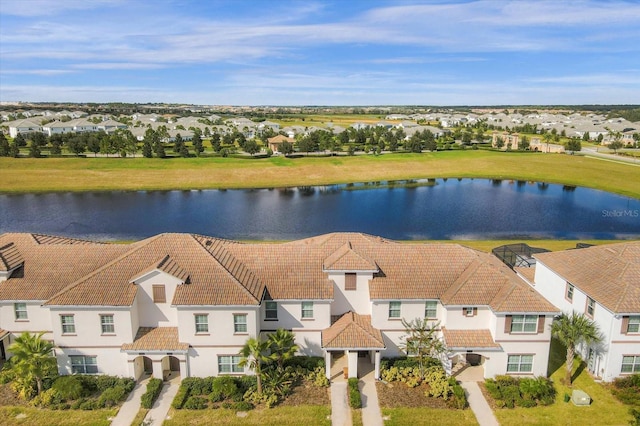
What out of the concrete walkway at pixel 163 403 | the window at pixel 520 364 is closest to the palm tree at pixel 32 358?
the concrete walkway at pixel 163 403

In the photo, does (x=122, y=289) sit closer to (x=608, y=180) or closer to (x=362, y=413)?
(x=362, y=413)

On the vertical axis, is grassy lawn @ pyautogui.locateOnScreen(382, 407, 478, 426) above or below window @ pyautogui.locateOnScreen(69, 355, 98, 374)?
below

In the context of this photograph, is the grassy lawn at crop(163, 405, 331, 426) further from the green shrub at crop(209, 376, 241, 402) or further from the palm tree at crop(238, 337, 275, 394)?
the palm tree at crop(238, 337, 275, 394)

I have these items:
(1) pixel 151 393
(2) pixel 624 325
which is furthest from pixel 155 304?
(2) pixel 624 325

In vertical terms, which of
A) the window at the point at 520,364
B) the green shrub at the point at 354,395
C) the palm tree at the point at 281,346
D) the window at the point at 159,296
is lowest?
the green shrub at the point at 354,395

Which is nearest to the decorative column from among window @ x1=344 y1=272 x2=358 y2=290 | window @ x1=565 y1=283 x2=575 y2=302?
window @ x1=344 y1=272 x2=358 y2=290

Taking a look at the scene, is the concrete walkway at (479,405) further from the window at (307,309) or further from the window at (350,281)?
the window at (307,309)
